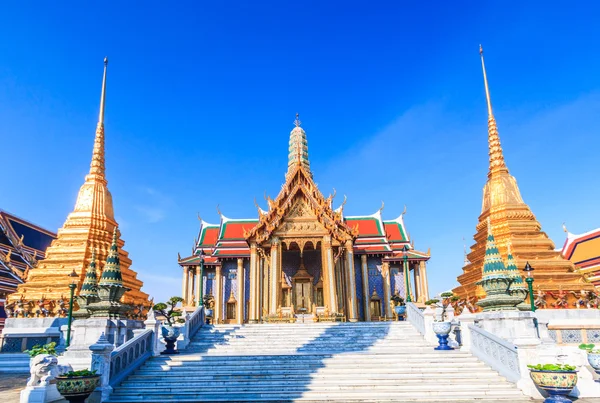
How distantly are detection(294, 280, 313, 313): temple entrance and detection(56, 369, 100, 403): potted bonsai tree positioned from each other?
18607 millimetres

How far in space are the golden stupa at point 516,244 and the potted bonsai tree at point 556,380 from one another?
10.5m

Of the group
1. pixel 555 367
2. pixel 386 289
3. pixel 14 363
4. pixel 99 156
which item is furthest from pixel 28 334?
pixel 555 367

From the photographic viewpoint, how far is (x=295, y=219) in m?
24.4

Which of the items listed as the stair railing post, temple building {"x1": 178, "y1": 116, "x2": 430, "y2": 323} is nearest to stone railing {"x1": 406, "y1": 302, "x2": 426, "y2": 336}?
temple building {"x1": 178, "y1": 116, "x2": 430, "y2": 323}

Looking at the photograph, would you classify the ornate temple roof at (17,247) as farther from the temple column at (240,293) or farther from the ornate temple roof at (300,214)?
the temple column at (240,293)

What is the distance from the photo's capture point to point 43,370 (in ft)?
29.8

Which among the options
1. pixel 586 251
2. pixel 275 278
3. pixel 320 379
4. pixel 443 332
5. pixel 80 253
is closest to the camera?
pixel 320 379

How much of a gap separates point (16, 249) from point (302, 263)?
2084cm

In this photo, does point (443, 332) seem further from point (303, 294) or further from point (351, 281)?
point (303, 294)

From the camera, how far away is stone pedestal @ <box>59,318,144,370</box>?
10.6 metres

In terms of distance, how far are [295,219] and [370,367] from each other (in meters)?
13.9

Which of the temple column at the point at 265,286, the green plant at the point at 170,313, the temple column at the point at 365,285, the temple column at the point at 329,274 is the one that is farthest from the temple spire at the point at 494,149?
the green plant at the point at 170,313

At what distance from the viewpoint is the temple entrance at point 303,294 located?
26.5 meters

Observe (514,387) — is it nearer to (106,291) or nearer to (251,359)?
(251,359)
